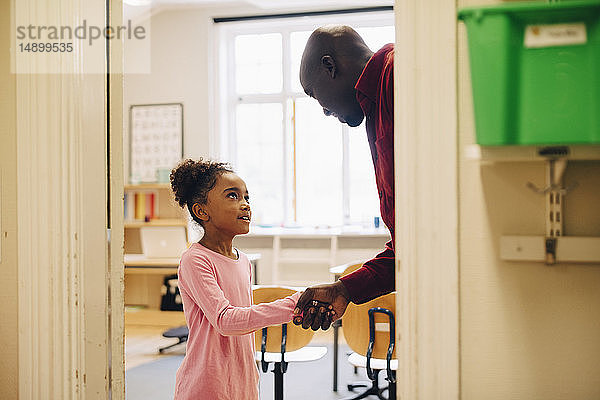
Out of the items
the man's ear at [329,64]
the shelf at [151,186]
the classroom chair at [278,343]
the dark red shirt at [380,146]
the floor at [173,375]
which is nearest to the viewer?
the dark red shirt at [380,146]

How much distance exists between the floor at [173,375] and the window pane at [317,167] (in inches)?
58.3

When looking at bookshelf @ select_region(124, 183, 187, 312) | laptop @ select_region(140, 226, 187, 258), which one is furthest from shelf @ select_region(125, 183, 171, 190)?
laptop @ select_region(140, 226, 187, 258)

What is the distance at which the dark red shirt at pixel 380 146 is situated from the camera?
1510mm

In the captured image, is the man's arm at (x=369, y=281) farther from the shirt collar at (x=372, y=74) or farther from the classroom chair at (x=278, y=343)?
the classroom chair at (x=278, y=343)

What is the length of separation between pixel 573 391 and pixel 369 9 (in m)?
5.27

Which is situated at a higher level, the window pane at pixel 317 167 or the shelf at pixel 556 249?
the window pane at pixel 317 167

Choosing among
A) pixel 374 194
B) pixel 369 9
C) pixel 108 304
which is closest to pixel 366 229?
pixel 374 194

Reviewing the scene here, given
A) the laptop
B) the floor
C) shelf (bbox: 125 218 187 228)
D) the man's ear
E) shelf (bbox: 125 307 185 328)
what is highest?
the man's ear

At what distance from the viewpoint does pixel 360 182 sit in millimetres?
6078

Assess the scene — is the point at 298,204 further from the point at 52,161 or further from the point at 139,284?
the point at 52,161

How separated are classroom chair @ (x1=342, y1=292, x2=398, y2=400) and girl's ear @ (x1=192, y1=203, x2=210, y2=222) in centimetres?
125

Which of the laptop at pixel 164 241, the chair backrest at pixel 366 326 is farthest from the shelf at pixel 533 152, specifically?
the laptop at pixel 164 241

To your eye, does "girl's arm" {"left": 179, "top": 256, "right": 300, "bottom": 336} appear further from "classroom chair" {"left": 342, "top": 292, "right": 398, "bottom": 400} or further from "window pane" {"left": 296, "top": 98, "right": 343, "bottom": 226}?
"window pane" {"left": 296, "top": 98, "right": 343, "bottom": 226}

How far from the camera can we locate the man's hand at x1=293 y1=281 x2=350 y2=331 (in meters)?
1.64
